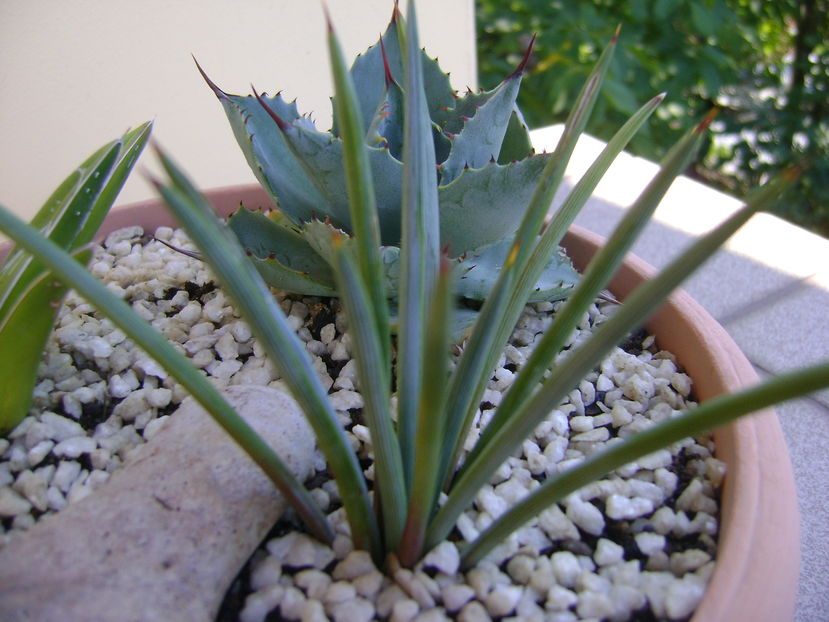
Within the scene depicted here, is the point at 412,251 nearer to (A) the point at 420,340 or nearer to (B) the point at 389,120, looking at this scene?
(A) the point at 420,340

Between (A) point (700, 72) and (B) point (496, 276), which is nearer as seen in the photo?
(B) point (496, 276)

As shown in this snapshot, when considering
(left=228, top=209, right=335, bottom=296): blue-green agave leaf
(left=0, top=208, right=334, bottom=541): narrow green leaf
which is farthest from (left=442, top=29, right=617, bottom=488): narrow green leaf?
(left=228, top=209, right=335, bottom=296): blue-green agave leaf

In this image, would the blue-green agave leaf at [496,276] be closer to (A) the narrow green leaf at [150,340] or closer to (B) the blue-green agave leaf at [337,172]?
(B) the blue-green agave leaf at [337,172]

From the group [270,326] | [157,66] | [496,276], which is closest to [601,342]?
[270,326]

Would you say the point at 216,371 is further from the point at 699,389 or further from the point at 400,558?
the point at 699,389

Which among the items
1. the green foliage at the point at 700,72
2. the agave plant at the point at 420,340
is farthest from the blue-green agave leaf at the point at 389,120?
the green foliage at the point at 700,72

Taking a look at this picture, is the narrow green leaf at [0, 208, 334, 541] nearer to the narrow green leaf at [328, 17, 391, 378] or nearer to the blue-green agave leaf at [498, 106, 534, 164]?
the narrow green leaf at [328, 17, 391, 378]

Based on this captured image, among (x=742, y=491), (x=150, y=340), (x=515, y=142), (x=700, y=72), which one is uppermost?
(x=150, y=340)
